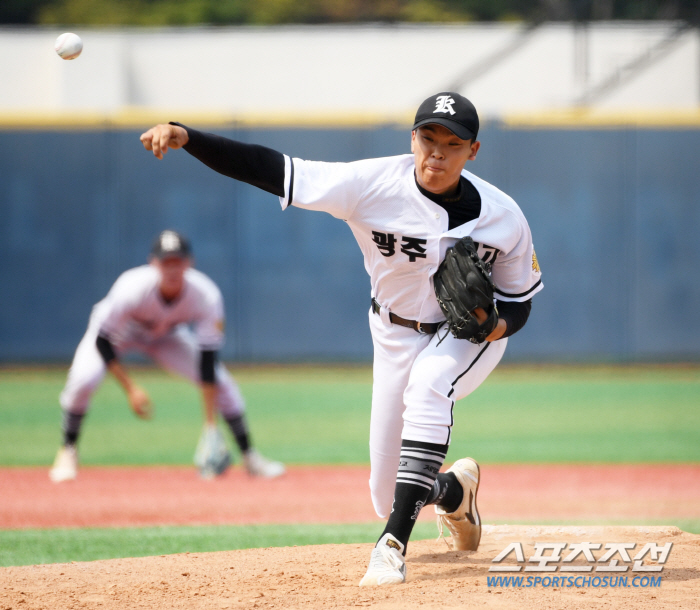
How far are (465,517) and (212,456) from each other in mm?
2924

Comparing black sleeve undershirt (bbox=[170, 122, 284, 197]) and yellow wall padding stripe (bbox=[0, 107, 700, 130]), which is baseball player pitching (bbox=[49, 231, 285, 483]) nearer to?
black sleeve undershirt (bbox=[170, 122, 284, 197])

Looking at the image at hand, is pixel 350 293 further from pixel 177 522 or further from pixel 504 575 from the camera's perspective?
pixel 504 575

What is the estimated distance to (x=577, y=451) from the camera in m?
7.31

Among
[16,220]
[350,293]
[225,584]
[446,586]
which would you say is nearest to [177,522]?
[225,584]

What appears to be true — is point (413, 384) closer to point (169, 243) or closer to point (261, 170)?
point (261, 170)

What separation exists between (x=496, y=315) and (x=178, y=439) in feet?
17.4

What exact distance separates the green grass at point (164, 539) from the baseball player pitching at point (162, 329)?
62.5 inches

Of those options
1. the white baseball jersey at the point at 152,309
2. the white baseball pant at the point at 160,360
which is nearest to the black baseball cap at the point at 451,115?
the white baseball jersey at the point at 152,309

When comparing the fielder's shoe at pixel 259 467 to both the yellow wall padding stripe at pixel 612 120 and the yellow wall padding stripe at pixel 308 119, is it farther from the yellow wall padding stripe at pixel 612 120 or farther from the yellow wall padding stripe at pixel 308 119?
the yellow wall padding stripe at pixel 612 120

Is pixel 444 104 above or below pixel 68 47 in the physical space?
below

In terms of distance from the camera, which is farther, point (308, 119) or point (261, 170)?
point (308, 119)

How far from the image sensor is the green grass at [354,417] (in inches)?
287

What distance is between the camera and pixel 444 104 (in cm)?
308

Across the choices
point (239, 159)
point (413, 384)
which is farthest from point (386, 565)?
point (239, 159)
